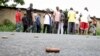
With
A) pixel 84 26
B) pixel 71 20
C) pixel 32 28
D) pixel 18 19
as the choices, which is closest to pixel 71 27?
pixel 71 20

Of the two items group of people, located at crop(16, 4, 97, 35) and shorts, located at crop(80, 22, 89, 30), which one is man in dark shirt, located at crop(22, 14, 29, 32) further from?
shorts, located at crop(80, 22, 89, 30)

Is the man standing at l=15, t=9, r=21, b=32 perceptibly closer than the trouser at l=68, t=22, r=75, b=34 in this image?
Yes

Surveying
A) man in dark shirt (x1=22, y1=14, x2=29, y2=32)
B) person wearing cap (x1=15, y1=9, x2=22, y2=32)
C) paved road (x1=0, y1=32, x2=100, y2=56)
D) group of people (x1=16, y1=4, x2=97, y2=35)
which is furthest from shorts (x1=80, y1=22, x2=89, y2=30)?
paved road (x1=0, y1=32, x2=100, y2=56)

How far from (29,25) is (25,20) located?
0.37 meters

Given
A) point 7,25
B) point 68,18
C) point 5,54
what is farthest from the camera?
point 7,25

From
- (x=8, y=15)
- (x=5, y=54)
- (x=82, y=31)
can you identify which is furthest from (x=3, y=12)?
(x=5, y=54)

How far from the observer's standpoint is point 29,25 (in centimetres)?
2269

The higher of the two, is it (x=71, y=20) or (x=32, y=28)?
(x=71, y=20)

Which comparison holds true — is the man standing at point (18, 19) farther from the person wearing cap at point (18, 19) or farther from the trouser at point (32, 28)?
the trouser at point (32, 28)

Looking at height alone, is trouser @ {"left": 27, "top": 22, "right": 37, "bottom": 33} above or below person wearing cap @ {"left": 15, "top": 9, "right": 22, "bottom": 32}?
below

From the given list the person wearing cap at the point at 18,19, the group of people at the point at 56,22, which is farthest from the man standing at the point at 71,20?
the person wearing cap at the point at 18,19

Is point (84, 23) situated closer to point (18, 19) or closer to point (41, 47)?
point (18, 19)

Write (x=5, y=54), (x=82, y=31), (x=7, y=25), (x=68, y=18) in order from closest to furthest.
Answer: (x=5, y=54)
(x=68, y=18)
(x=82, y=31)
(x=7, y=25)

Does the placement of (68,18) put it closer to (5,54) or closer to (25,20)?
(25,20)
